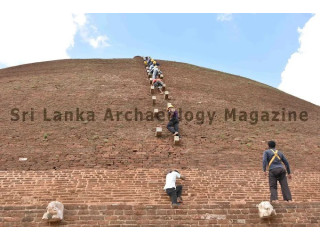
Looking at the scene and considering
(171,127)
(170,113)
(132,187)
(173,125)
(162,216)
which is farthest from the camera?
(170,113)

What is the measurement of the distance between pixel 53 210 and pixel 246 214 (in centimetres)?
279

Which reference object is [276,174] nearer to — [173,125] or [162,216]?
[162,216]

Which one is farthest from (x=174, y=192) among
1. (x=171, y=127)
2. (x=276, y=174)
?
(x=171, y=127)

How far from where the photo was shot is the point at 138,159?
27.2 ft

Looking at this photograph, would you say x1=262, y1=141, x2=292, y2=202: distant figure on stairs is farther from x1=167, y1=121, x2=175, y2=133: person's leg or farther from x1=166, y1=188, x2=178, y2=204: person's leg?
x1=167, y1=121, x2=175, y2=133: person's leg

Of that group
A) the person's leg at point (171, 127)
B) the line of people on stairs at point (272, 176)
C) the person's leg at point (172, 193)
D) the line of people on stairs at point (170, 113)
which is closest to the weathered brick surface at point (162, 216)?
the line of people on stairs at point (272, 176)

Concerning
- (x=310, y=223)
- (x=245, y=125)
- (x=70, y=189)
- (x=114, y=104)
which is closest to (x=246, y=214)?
(x=310, y=223)

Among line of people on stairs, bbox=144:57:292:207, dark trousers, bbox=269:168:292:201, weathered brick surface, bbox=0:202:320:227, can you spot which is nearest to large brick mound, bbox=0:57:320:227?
weathered brick surface, bbox=0:202:320:227

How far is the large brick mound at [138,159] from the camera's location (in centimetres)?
507

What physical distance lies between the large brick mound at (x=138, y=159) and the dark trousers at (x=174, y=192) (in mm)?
214

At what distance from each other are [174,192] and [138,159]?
1785 millimetres

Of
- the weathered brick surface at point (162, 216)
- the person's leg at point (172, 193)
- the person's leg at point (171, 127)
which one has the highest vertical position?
the person's leg at point (171, 127)

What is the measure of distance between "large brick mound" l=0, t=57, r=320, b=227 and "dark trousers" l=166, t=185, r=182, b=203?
0.70 feet

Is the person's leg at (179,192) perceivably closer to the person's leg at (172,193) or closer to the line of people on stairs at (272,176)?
the line of people on stairs at (272,176)
